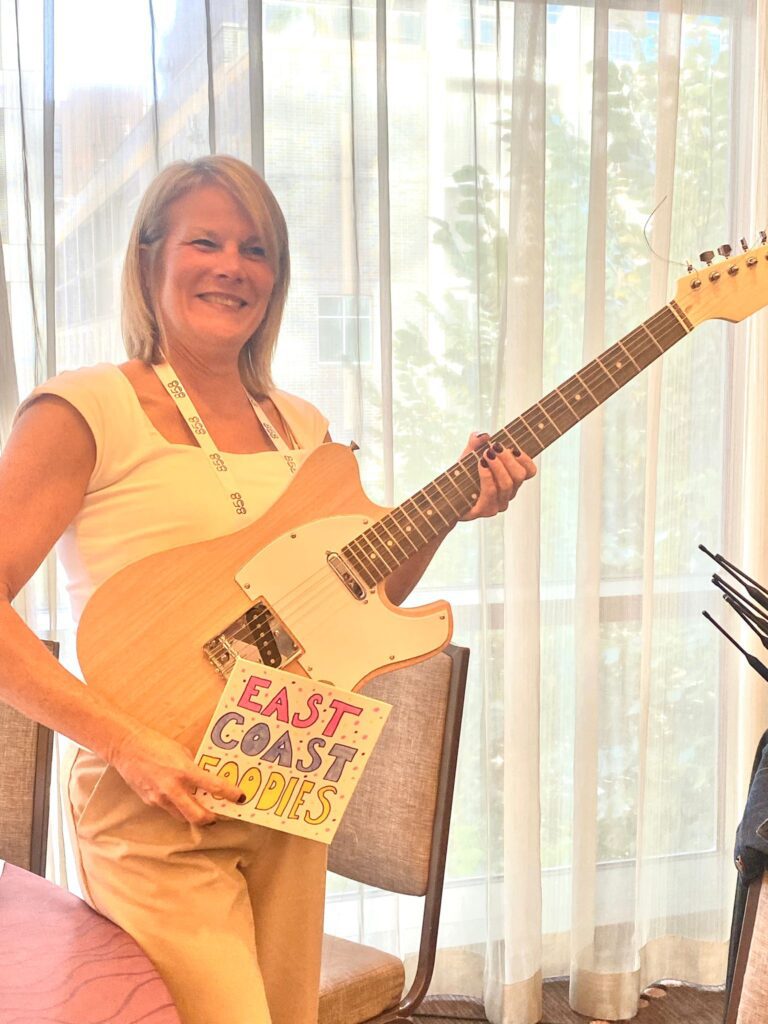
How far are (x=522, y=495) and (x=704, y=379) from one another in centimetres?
54

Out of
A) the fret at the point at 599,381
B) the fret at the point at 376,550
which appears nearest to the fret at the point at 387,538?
the fret at the point at 376,550

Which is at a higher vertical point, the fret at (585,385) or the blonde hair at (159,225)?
the blonde hair at (159,225)

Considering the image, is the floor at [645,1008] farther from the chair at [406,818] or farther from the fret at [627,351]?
the fret at [627,351]

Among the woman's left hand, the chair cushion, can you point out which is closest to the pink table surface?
the chair cushion

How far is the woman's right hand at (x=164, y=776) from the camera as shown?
1204mm

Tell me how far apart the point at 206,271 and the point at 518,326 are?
0.99 metres

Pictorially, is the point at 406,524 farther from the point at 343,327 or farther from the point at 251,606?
the point at 343,327

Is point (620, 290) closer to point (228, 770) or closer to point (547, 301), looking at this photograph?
point (547, 301)

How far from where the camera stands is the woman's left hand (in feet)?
4.84

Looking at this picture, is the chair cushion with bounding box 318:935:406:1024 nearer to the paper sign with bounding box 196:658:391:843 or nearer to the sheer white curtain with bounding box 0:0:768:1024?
the paper sign with bounding box 196:658:391:843

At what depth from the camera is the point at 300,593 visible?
1348mm

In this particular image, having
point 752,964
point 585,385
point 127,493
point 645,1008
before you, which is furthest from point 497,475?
point 645,1008

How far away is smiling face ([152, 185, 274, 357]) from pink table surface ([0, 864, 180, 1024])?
2.31 feet

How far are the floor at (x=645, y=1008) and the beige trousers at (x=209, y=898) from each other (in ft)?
3.58
